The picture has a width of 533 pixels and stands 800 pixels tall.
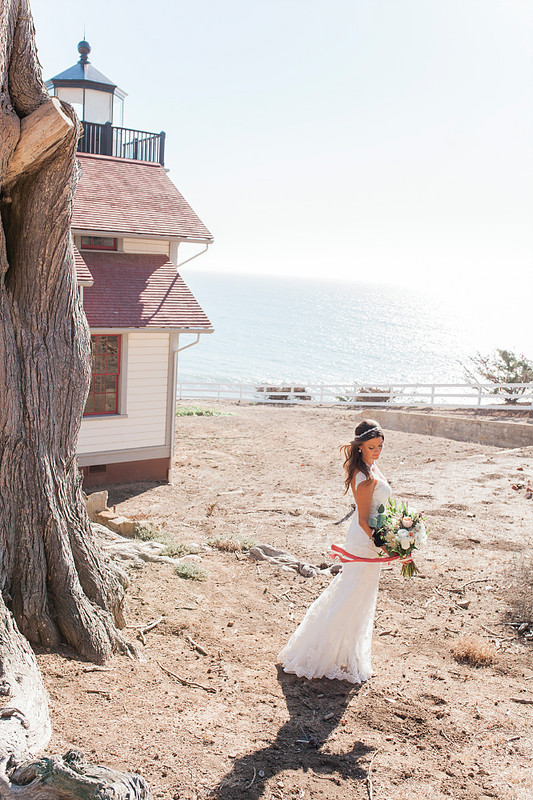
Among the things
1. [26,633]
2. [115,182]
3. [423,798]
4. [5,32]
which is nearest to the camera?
[423,798]

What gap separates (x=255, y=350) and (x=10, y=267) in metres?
103

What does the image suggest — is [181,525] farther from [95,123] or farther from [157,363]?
[95,123]

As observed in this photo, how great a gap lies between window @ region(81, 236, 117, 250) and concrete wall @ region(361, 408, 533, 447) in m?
12.3

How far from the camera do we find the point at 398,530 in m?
5.48

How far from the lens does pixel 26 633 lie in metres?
5.04

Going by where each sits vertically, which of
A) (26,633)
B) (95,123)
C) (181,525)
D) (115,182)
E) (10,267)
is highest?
(95,123)

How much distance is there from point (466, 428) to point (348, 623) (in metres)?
17.1

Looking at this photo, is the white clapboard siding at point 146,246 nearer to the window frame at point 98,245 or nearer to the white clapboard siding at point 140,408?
the window frame at point 98,245

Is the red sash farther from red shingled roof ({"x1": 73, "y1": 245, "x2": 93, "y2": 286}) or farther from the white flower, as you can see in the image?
red shingled roof ({"x1": 73, "y1": 245, "x2": 93, "y2": 286})

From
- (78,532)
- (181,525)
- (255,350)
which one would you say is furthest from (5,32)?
(255,350)

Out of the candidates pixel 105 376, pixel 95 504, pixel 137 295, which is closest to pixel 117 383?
pixel 105 376

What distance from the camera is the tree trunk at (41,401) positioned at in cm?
502

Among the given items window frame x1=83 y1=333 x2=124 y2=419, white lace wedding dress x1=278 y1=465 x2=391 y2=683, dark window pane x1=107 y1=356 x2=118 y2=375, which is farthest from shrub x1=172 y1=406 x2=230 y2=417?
white lace wedding dress x1=278 y1=465 x2=391 y2=683

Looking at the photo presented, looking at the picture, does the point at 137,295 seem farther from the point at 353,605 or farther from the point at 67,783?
the point at 67,783
